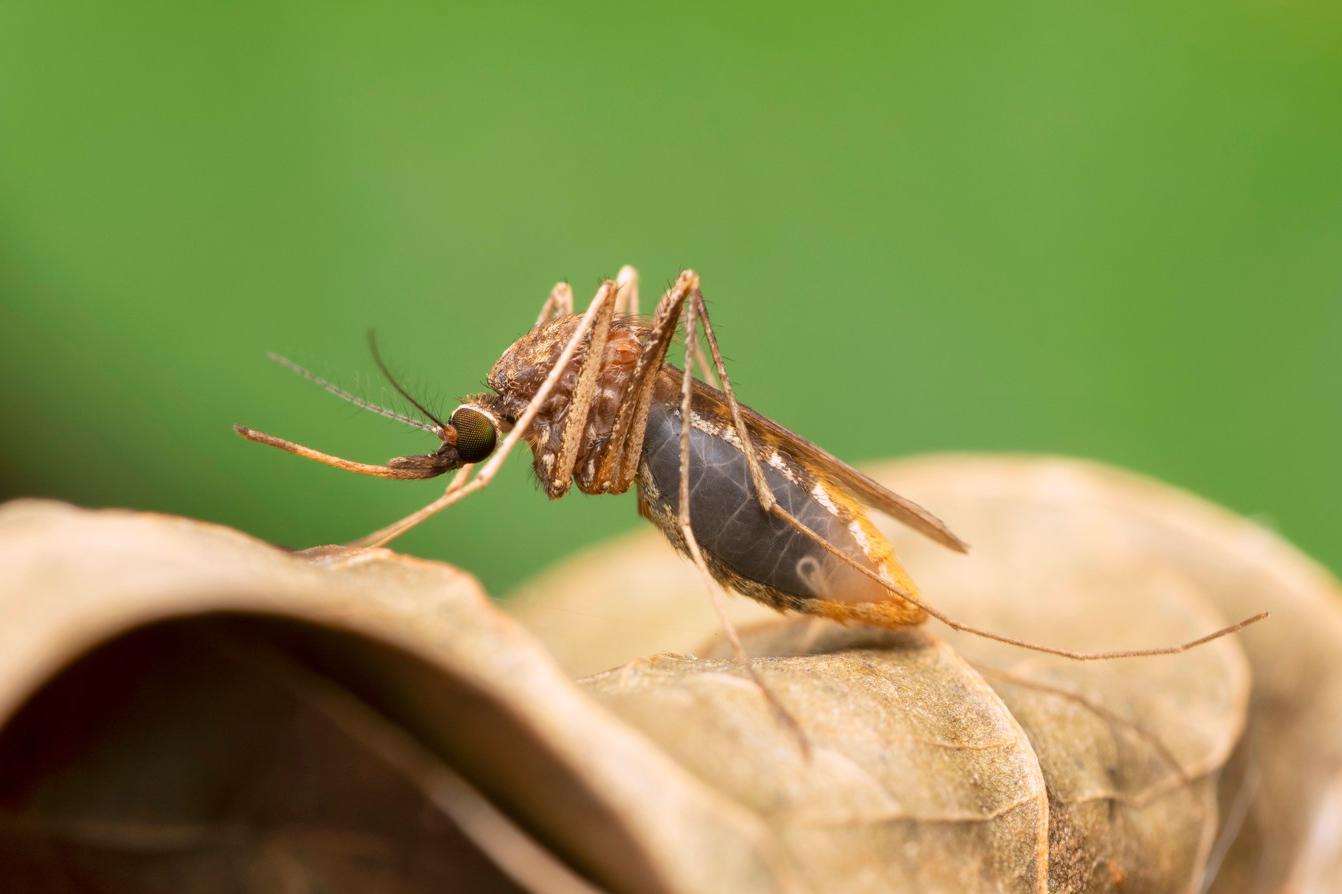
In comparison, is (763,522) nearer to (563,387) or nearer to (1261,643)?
(563,387)

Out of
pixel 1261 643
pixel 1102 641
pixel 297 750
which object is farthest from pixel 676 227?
pixel 297 750

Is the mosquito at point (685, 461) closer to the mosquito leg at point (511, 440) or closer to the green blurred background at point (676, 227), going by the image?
the mosquito leg at point (511, 440)

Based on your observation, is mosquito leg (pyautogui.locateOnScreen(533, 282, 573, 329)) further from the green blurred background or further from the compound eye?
the green blurred background

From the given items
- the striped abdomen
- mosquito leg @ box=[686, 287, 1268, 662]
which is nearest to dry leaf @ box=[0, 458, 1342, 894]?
mosquito leg @ box=[686, 287, 1268, 662]

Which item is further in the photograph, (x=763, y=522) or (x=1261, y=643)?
(x=1261, y=643)

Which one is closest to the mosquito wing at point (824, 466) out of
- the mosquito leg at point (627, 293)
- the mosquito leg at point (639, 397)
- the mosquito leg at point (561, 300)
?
the mosquito leg at point (639, 397)

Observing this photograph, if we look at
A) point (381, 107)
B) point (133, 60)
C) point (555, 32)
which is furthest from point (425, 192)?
point (133, 60)

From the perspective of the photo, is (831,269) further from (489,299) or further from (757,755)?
(757,755)
